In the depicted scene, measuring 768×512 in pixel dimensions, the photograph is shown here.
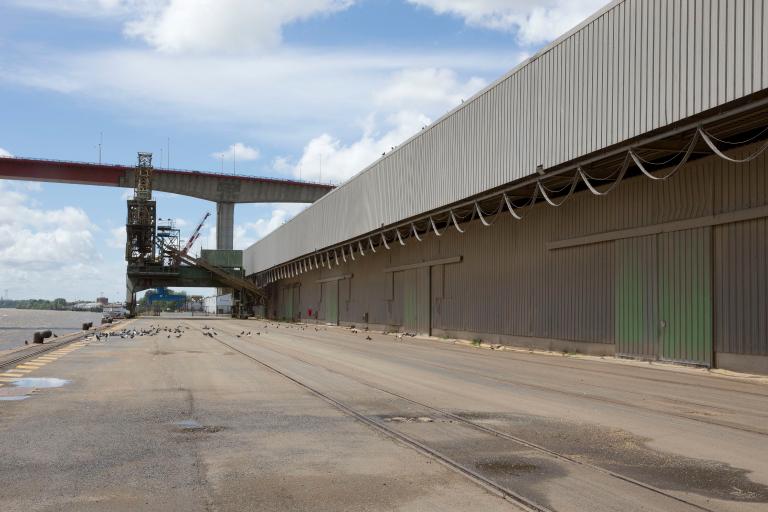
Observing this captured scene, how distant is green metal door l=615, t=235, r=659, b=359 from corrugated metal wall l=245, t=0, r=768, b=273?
3553 mm

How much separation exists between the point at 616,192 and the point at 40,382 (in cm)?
1825

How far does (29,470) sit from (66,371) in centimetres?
1181

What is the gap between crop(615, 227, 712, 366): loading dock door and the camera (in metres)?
19.4

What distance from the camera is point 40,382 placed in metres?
15.5

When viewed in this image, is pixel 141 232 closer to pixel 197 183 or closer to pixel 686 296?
pixel 197 183

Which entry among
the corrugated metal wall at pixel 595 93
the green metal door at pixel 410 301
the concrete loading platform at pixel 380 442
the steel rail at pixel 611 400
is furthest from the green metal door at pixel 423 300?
the concrete loading platform at pixel 380 442

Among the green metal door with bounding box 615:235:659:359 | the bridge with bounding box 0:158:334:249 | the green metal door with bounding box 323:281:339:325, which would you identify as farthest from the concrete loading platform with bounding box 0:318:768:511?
the bridge with bounding box 0:158:334:249

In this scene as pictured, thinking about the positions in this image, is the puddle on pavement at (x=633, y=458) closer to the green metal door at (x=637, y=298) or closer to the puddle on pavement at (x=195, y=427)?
the puddle on pavement at (x=195, y=427)

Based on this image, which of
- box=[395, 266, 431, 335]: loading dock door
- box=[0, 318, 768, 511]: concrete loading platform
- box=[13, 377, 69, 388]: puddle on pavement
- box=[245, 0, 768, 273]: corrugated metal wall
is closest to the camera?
box=[0, 318, 768, 511]: concrete loading platform

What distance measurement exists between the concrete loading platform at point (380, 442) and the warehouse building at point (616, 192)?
3733mm

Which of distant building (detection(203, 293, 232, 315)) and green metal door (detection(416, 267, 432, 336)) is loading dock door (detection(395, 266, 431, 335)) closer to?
green metal door (detection(416, 267, 432, 336))

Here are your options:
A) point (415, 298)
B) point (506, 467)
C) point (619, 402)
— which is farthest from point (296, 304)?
point (506, 467)

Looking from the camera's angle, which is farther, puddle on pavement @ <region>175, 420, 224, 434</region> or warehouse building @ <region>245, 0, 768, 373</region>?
warehouse building @ <region>245, 0, 768, 373</region>

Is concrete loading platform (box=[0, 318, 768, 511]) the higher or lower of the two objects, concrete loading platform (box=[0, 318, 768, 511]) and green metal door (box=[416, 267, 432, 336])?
the lower
